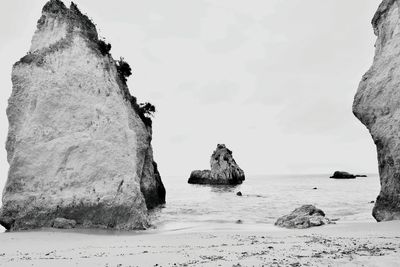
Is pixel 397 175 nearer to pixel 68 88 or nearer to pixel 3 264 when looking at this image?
pixel 3 264

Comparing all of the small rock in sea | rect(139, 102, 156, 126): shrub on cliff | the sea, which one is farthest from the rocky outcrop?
the small rock in sea

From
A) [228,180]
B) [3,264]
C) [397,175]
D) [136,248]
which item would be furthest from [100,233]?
[228,180]

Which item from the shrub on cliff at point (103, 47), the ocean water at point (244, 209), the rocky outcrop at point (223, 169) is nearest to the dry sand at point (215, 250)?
the ocean water at point (244, 209)

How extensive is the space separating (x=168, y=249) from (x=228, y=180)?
75.2 metres

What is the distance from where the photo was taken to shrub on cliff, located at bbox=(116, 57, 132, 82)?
27.7 metres

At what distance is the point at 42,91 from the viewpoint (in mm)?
18672

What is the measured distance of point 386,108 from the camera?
1573 cm

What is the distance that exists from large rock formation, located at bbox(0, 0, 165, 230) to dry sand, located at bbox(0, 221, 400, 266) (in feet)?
9.20

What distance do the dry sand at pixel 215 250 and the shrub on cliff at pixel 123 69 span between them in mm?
16248

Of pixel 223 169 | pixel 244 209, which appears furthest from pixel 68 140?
pixel 223 169

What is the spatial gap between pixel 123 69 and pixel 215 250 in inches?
816

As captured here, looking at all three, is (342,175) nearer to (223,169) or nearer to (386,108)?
(223,169)

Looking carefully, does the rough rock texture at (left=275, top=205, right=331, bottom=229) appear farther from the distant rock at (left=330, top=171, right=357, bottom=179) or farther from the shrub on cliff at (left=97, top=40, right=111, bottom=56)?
the distant rock at (left=330, top=171, right=357, bottom=179)

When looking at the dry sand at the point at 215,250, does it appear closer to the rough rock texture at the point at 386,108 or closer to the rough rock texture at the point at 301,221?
the rough rock texture at the point at 386,108
